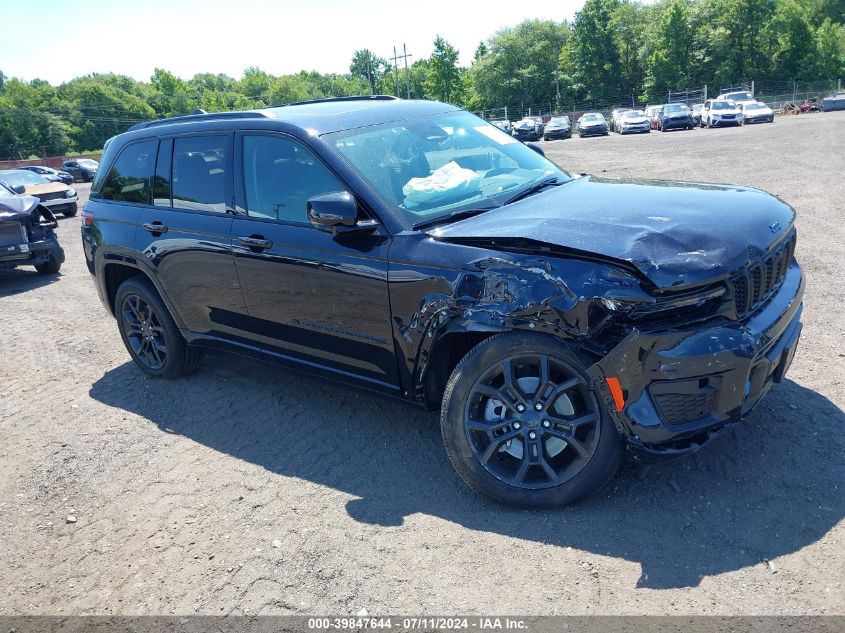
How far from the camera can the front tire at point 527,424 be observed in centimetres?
310

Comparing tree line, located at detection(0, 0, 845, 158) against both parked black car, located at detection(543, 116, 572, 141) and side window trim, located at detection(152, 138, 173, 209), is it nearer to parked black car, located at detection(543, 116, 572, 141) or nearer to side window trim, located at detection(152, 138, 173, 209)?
parked black car, located at detection(543, 116, 572, 141)

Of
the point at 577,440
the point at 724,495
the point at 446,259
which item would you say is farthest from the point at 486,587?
the point at 446,259

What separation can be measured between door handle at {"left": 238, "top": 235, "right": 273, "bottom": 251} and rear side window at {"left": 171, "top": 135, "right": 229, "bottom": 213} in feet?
1.12

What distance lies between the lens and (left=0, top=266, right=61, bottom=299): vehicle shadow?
987cm

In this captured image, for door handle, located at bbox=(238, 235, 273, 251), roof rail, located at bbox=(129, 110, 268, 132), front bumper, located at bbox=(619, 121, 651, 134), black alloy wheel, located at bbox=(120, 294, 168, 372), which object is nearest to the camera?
door handle, located at bbox=(238, 235, 273, 251)

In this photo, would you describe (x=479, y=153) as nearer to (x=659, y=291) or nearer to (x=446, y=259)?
(x=446, y=259)

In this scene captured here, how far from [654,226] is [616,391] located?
80 cm

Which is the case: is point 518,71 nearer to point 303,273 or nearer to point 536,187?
point 536,187

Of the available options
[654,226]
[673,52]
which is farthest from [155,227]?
[673,52]

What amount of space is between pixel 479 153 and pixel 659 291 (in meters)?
1.89

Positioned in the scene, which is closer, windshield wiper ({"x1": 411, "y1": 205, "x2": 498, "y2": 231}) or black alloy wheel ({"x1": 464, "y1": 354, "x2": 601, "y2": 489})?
black alloy wheel ({"x1": 464, "y1": 354, "x2": 601, "y2": 489})

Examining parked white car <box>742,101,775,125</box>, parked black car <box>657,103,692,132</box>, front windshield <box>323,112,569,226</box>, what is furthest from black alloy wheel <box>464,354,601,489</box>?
parked white car <box>742,101,775,125</box>

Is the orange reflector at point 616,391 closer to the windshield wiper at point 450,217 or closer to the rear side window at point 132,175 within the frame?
the windshield wiper at point 450,217

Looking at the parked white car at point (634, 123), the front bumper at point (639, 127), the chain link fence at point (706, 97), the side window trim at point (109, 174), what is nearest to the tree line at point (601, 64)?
the chain link fence at point (706, 97)
